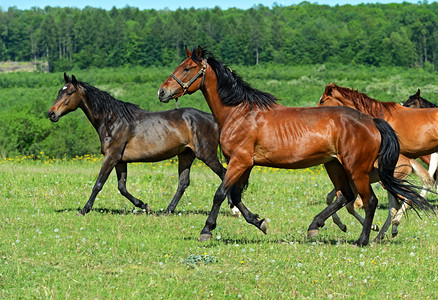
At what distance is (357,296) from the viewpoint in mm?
5938

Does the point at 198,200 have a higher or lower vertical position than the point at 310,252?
lower

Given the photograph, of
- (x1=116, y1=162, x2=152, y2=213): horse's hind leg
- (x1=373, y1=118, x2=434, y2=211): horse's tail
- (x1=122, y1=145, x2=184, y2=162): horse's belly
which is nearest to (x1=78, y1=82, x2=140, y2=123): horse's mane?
(x1=122, y1=145, x2=184, y2=162): horse's belly

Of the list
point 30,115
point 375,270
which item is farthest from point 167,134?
point 30,115

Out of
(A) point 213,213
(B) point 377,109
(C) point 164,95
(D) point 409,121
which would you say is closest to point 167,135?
(C) point 164,95

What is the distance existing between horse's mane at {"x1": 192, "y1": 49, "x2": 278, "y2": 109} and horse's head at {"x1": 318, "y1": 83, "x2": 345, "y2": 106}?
2.83 metres

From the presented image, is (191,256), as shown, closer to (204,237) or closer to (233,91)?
(204,237)

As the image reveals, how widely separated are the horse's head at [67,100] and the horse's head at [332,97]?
15.4 ft

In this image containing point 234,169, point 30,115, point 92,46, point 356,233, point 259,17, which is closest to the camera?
point 234,169

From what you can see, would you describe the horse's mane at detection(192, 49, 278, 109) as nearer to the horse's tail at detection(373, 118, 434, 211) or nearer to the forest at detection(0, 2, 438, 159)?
the horse's tail at detection(373, 118, 434, 211)

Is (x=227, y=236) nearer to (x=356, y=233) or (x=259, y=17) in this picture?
(x=356, y=233)

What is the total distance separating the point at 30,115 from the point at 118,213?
76.8ft

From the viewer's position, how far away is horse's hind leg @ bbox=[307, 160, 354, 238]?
8729 mm

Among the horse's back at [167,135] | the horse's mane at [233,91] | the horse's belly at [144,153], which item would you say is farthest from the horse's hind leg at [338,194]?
the horse's belly at [144,153]

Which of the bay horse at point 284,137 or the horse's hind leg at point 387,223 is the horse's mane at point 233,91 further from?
the horse's hind leg at point 387,223
